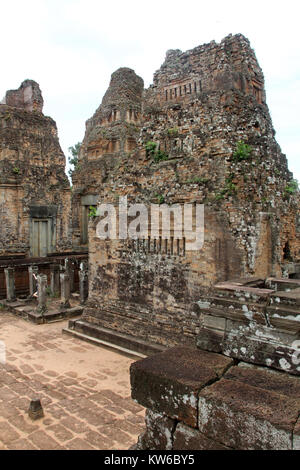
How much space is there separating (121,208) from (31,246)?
35.6 ft

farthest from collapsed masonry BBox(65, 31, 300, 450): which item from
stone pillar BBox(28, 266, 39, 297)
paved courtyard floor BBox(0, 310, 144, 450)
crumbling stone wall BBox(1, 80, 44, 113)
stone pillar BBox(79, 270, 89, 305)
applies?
crumbling stone wall BBox(1, 80, 44, 113)

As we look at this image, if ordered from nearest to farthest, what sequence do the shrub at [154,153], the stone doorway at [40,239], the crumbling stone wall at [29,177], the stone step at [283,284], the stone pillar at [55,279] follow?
the stone step at [283,284] → the shrub at [154,153] → the stone pillar at [55,279] → the crumbling stone wall at [29,177] → the stone doorway at [40,239]

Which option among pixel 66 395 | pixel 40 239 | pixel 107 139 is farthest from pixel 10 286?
pixel 107 139

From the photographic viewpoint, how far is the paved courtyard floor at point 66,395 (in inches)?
188

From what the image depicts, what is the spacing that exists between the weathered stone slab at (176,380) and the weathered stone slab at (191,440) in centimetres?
8

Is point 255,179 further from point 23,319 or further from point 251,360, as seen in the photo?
point 23,319

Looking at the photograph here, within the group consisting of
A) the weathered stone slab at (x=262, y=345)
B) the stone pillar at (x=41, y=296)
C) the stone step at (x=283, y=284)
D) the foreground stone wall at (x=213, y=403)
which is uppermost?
the stone step at (x=283, y=284)

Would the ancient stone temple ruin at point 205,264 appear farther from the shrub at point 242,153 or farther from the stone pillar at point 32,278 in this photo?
the stone pillar at point 32,278

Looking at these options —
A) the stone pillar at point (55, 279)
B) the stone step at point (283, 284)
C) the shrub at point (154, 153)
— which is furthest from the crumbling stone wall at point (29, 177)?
the stone step at point (283, 284)

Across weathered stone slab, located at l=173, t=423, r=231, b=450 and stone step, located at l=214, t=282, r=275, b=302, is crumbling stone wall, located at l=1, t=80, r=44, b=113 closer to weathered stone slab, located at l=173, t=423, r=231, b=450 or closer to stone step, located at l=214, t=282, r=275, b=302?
stone step, located at l=214, t=282, r=275, b=302

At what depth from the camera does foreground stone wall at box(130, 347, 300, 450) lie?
2371 millimetres

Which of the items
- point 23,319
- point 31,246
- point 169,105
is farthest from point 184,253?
point 31,246

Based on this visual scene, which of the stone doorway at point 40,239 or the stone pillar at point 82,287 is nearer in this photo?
the stone pillar at point 82,287

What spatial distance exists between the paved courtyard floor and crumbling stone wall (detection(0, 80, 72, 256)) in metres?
9.26
